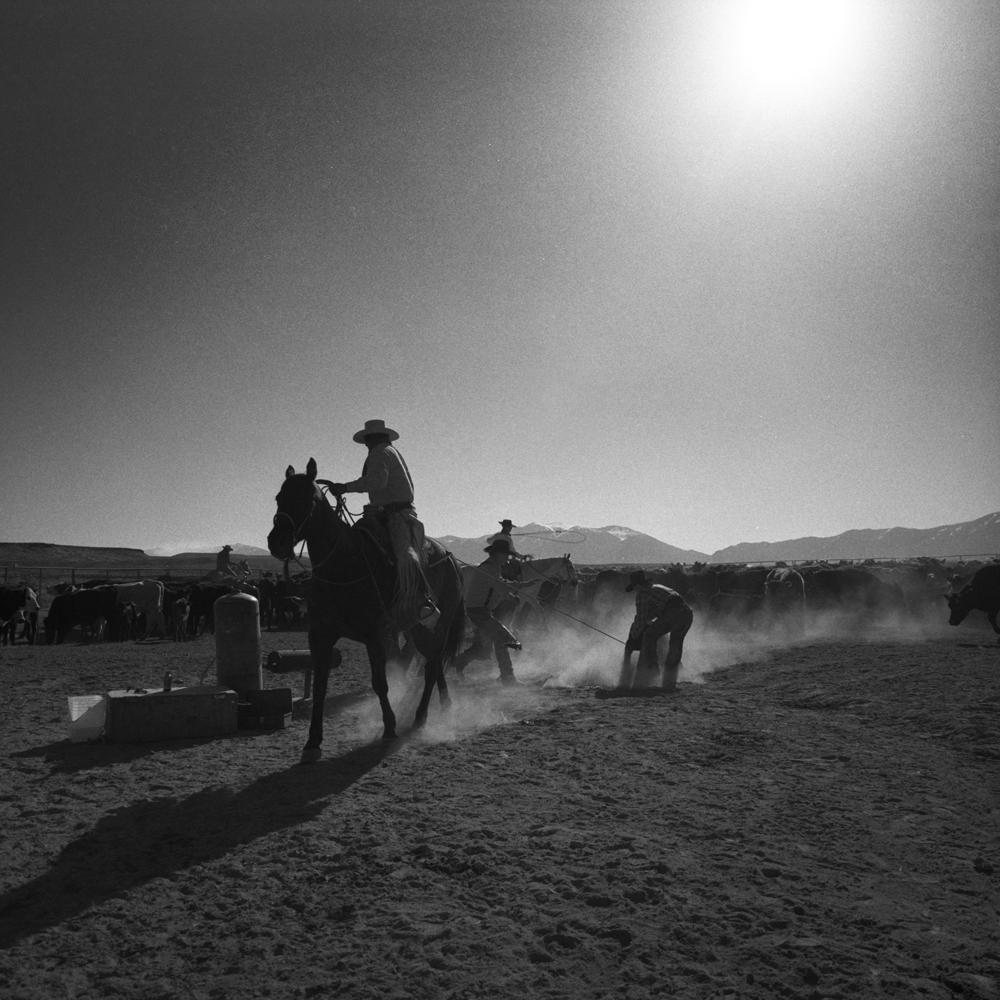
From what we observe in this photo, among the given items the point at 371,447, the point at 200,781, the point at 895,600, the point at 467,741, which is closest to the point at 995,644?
the point at 895,600

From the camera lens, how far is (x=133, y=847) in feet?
14.5

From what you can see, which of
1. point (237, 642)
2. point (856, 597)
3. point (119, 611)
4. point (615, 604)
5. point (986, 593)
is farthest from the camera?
point (615, 604)

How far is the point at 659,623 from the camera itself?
10977 millimetres

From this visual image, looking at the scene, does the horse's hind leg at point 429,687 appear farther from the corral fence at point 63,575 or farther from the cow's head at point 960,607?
the corral fence at point 63,575

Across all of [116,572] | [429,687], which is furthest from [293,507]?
[116,572]

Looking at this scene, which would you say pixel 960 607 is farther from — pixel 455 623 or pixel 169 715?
pixel 169 715

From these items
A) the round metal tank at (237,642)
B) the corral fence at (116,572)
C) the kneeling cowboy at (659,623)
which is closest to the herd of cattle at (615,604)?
the corral fence at (116,572)

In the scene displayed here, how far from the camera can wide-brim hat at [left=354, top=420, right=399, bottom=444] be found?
8.40 m

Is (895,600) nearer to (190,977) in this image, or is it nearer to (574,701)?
(574,701)

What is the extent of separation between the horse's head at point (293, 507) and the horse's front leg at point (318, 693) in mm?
1011

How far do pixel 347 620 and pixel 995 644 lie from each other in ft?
48.0

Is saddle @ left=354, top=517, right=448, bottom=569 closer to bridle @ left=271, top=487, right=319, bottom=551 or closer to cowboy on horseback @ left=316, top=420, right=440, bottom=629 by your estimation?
cowboy on horseback @ left=316, top=420, right=440, bottom=629

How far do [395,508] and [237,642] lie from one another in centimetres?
251

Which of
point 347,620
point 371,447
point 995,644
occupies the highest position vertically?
point 371,447
